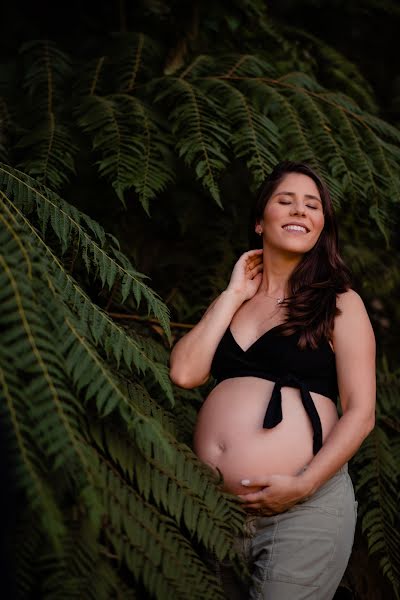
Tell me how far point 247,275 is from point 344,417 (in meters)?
0.66

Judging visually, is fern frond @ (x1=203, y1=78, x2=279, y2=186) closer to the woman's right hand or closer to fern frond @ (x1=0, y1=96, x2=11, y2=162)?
the woman's right hand

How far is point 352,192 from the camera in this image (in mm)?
2293

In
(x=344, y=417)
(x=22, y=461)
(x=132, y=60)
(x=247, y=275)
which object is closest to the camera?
(x=22, y=461)

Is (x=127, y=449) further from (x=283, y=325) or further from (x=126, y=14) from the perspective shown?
(x=126, y=14)

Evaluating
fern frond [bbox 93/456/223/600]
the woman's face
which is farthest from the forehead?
fern frond [bbox 93/456/223/600]

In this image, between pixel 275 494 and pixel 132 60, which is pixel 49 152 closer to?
pixel 132 60

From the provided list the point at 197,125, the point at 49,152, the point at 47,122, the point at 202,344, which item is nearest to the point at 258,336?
the point at 202,344

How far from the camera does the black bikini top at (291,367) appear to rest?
1679 mm

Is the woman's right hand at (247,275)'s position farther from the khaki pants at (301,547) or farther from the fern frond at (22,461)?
the fern frond at (22,461)

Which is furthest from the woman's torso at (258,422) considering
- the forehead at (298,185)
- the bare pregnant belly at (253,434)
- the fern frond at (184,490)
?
the forehead at (298,185)

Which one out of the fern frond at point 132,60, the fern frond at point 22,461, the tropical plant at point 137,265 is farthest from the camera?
the fern frond at point 132,60

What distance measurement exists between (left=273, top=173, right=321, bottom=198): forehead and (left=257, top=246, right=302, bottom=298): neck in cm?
21

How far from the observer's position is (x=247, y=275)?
212 centimetres

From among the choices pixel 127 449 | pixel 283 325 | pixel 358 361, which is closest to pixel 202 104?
pixel 283 325
